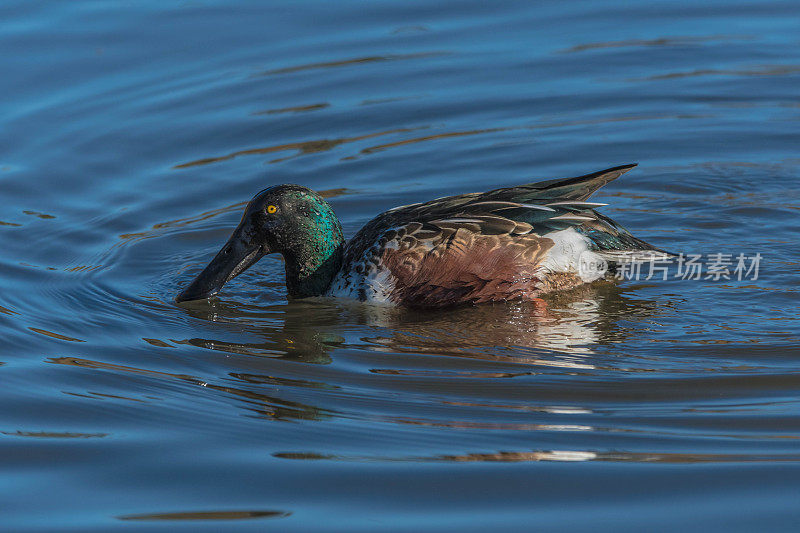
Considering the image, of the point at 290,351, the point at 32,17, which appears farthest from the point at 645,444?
the point at 32,17

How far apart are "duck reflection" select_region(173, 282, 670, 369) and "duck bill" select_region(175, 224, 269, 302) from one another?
10 centimetres

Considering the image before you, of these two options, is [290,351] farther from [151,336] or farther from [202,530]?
[202,530]

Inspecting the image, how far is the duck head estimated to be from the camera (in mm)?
7543

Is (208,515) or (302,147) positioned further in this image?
A: (302,147)

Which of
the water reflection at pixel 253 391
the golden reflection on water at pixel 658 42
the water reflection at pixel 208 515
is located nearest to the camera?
the water reflection at pixel 208 515

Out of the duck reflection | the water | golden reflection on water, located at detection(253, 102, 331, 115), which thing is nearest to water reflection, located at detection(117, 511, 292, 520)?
the water

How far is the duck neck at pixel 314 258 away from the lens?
25.0ft

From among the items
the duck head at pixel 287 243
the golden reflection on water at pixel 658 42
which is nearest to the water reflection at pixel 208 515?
the duck head at pixel 287 243

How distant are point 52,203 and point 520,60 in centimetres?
473

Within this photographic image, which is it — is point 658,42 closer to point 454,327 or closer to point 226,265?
point 454,327

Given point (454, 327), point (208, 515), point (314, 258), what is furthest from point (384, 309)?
point (208, 515)

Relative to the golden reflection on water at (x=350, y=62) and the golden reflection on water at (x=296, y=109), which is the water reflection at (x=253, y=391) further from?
the golden reflection on water at (x=350, y=62)

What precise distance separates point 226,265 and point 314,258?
0.60 metres

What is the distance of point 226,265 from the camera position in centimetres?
762
